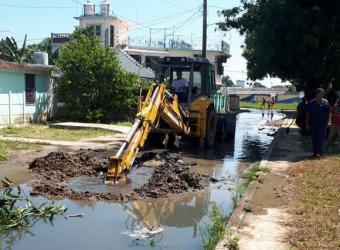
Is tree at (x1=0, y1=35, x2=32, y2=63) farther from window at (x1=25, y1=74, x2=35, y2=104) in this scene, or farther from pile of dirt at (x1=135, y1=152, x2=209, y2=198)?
pile of dirt at (x1=135, y1=152, x2=209, y2=198)

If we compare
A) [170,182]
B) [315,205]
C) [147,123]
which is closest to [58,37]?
[147,123]

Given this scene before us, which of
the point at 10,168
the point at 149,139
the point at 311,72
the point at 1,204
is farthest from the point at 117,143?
the point at 1,204

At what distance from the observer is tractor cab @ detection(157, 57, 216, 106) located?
1636 centimetres

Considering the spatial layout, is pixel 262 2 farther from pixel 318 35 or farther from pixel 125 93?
pixel 125 93

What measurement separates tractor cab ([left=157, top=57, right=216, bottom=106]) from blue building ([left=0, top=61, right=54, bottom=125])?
7673 millimetres

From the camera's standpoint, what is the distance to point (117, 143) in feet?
58.3

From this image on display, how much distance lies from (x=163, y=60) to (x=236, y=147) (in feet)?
13.8

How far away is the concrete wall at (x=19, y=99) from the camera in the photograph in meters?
21.2

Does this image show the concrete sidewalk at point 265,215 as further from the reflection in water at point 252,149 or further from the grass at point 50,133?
the grass at point 50,133

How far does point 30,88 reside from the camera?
2345 cm

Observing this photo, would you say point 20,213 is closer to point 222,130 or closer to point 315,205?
point 315,205

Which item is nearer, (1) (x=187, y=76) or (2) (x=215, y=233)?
(2) (x=215, y=233)

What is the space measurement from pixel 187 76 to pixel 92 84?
9442 mm

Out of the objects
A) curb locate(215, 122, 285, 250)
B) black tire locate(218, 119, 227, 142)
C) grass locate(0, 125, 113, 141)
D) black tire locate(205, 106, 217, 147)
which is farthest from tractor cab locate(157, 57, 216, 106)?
curb locate(215, 122, 285, 250)
